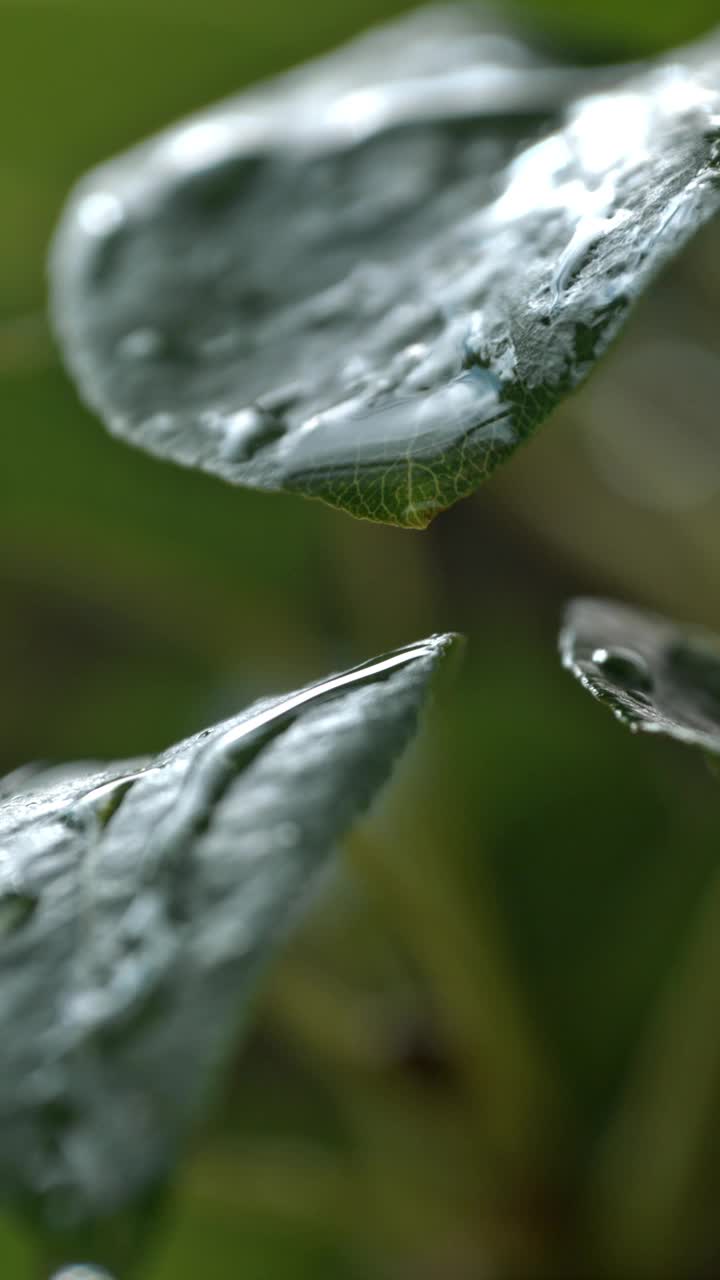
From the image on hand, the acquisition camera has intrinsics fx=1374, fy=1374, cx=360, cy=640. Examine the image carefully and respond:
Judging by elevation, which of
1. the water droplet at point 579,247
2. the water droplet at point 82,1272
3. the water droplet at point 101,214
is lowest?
the water droplet at point 82,1272

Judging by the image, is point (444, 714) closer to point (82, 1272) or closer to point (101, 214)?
point (101, 214)

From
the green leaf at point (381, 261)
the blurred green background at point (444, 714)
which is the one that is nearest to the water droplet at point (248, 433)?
the green leaf at point (381, 261)

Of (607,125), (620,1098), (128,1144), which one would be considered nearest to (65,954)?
(128,1144)

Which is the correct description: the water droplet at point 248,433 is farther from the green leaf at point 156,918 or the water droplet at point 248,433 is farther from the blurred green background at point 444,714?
the blurred green background at point 444,714

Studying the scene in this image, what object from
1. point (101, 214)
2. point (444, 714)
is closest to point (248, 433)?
point (101, 214)

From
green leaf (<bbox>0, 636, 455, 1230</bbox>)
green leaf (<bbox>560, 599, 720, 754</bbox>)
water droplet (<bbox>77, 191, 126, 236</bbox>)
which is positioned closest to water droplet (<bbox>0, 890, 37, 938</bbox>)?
green leaf (<bbox>0, 636, 455, 1230</bbox>)

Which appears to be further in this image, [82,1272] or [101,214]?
[101,214]

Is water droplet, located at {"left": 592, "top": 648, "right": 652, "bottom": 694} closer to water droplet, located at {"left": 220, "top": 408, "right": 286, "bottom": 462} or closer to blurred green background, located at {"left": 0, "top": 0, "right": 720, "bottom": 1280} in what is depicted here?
A: water droplet, located at {"left": 220, "top": 408, "right": 286, "bottom": 462}
